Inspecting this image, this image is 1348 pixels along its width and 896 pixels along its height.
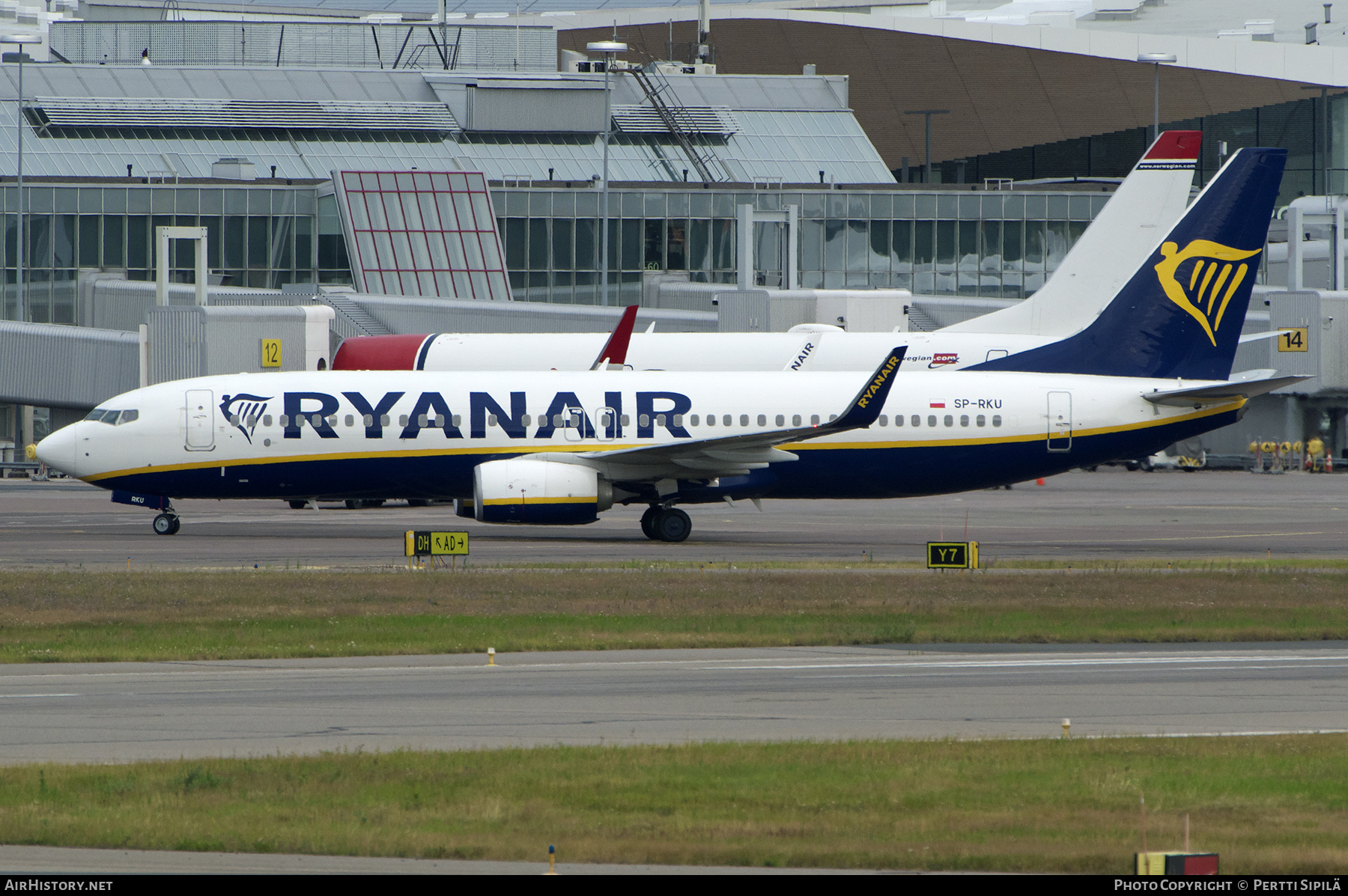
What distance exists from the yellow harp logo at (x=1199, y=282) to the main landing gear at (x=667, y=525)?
13131 millimetres

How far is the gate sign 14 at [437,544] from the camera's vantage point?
30.9 meters

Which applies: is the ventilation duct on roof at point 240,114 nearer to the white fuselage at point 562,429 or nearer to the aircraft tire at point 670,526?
the white fuselage at point 562,429

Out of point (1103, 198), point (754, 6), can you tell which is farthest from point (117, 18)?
point (1103, 198)

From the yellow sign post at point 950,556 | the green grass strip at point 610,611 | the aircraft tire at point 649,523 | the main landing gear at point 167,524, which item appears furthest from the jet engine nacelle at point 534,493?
the yellow sign post at point 950,556

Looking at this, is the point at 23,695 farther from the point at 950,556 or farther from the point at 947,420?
the point at 947,420

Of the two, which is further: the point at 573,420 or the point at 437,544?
the point at 573,420

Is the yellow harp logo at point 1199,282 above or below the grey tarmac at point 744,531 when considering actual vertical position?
above

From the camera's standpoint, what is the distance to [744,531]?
4272cm

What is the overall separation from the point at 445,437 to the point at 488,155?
65553 millimetres

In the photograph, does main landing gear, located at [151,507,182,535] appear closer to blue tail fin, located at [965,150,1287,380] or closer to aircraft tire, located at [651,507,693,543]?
aircraft tire, located at [651,507,693,543]

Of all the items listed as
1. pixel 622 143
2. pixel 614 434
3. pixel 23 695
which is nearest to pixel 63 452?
pixel 614 434

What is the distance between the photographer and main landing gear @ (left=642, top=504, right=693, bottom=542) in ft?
127

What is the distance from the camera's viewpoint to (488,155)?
10112 centimetres

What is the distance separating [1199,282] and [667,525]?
14.3 meters
